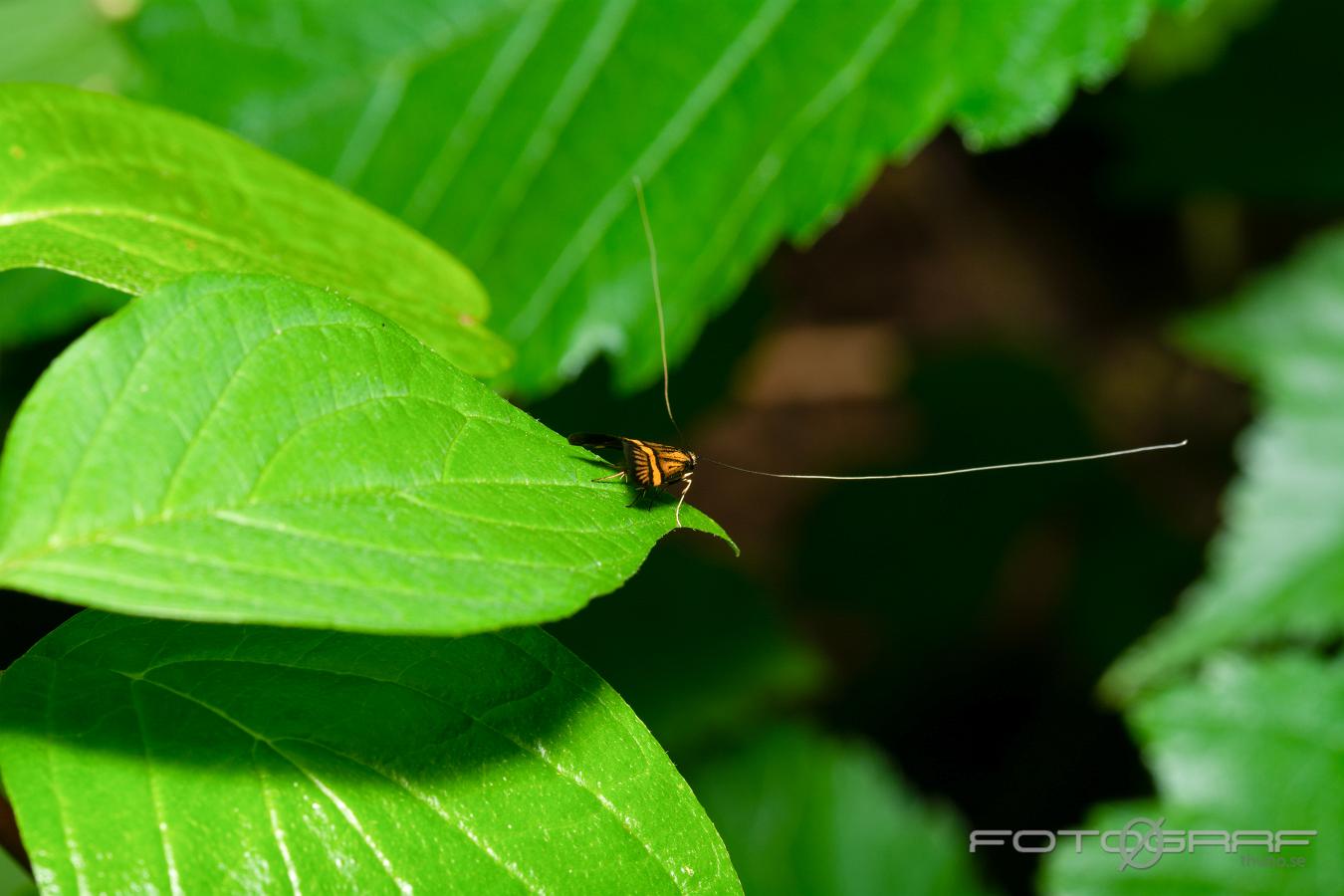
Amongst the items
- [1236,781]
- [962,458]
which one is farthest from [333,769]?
[962,458]

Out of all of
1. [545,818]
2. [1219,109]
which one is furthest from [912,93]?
[1219,109]

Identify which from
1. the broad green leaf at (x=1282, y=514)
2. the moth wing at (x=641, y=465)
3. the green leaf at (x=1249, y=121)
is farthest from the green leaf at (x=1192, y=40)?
the moth wing at (x=641, y=465)

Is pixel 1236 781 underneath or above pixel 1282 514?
underneath

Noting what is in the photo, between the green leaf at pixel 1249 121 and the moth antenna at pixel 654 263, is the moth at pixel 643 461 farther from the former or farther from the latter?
the green leaf at pixel 1249 121

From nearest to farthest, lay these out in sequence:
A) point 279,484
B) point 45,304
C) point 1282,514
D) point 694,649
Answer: point 279,484 < point 45,304 < point 1282,514 < point 694,649

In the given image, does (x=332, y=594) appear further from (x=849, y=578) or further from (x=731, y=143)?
(x=849, y=578)

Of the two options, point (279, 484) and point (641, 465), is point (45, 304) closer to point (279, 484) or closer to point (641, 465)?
point (641, 465)
